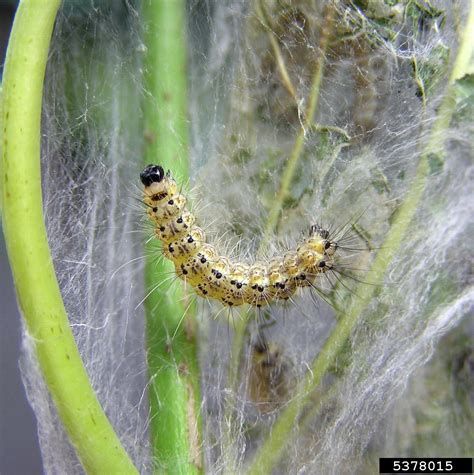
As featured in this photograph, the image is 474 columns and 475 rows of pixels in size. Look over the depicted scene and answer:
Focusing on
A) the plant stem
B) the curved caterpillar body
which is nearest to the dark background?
the curved caterpillar body

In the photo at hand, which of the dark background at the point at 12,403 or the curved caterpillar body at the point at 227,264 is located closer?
the curved caterpillar body at the point at 227,264

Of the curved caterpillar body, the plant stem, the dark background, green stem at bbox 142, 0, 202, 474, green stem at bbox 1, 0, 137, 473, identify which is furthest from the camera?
the dark background

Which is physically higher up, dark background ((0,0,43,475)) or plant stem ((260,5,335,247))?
plant stem ((260,5,335,247))

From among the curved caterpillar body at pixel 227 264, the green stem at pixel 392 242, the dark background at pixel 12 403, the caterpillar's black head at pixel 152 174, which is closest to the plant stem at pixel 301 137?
the curved caterpillar body at pixel 227 264

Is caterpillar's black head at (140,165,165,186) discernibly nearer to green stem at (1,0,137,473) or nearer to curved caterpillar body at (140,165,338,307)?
curved caterpillar body at (140,165,338,307)

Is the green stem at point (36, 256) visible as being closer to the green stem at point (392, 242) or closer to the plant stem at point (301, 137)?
the green stem at point (392, 242)

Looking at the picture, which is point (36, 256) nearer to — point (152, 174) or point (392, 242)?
point (152, 174)
